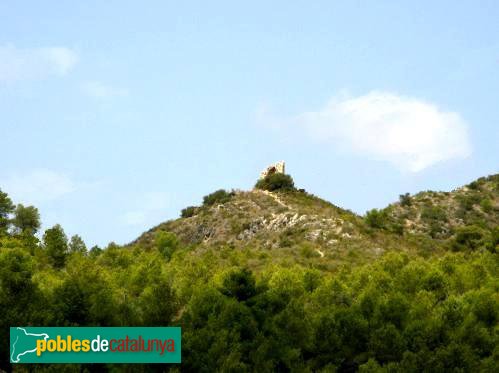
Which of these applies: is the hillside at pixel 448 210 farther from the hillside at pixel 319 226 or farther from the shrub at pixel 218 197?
the shrub at pixel 218 197

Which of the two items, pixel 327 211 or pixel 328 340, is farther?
pixel 327 211


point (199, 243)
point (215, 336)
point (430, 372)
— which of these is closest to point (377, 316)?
point (430, 372)

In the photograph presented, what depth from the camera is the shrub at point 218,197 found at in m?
107

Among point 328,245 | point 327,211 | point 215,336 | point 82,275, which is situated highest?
point 327,211

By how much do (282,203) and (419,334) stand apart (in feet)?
196

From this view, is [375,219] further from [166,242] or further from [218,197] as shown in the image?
[166,242]

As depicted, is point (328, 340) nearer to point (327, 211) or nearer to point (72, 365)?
point (72, 365)

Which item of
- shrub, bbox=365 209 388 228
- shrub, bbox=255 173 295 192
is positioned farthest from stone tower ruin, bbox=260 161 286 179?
shrub, bbox=365 209 388 228

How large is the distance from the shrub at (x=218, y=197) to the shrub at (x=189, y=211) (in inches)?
77.3

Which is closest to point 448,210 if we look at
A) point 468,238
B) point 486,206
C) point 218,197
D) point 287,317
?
point 486,206

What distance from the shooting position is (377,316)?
148 feet

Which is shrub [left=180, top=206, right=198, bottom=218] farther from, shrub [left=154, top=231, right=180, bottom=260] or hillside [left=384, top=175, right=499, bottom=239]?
hillside [left=384, top=175, right=499, bottom=239]

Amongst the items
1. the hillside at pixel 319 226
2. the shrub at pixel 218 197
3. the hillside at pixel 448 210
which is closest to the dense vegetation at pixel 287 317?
the hillside at pixel 319 226

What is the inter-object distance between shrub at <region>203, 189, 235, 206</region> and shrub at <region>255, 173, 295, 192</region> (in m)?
6.13
